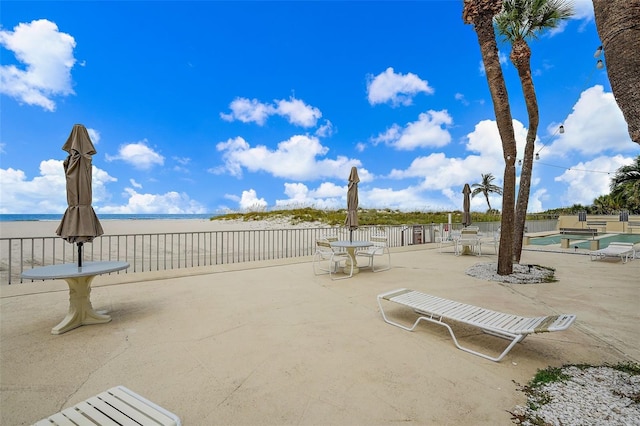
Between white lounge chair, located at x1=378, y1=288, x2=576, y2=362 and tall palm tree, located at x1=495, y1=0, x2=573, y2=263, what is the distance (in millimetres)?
5714

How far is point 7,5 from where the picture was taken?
5.40 meters

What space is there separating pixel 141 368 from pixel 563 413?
3.44 m

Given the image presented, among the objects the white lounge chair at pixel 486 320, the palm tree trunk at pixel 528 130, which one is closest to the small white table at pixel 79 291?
the white lounge chair at pixel 486 320

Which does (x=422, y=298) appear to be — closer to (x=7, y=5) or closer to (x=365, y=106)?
(x=7, y=5)

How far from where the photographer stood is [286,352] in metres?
3.09

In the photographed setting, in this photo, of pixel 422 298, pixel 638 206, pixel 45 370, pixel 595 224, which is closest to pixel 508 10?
pixel 422 298

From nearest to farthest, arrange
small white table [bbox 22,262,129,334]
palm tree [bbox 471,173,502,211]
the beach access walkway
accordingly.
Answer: the beach access walkway
small white table [bbox 22,262,129,334]
palm tree [bbox 471,173,502,211]

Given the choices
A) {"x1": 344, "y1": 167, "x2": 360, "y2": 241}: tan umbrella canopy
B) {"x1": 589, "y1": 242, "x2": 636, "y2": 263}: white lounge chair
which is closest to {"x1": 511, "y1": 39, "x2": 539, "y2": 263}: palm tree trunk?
{"x1": 589, "y1": 242, "x2": 636, "y2": 263}: white lounge chair

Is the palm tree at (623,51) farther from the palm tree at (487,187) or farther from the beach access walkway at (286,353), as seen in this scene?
the palm tree at (487,187)

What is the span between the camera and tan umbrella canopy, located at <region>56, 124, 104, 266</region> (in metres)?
3.90

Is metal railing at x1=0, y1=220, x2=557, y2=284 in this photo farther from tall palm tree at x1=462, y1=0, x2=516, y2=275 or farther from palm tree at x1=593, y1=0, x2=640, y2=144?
palm tree at x1=593, y1=0, x2=640, y2=144

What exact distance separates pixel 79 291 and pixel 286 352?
2934 millimetres

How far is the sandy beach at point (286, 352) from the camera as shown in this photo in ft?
7.30

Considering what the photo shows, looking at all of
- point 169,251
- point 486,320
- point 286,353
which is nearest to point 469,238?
point 486,320
